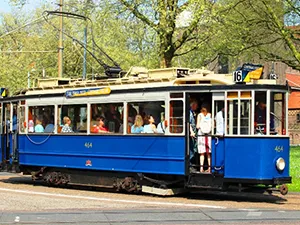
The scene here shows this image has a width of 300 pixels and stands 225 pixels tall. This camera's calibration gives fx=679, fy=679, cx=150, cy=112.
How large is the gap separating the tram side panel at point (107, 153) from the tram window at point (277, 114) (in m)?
2.18

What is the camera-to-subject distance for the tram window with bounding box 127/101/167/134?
55.5ft

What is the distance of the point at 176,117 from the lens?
16.6m

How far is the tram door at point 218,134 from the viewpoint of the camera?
628 inches

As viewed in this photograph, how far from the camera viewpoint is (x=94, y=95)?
1852cm

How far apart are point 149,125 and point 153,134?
0.31 m

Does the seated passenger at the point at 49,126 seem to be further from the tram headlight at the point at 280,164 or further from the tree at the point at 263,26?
the tree at the point at 263,26

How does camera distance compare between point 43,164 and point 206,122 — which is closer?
point 206,122

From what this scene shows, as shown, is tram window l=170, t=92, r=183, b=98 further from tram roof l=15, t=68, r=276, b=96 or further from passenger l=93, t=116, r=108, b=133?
passenger l=93, t=116, r=108, b=133

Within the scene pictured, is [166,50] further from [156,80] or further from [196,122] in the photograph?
[196,122]

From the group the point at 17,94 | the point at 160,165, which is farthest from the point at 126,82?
the point at 17,94

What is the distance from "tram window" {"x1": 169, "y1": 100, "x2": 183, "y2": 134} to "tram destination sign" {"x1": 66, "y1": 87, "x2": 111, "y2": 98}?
2254mm

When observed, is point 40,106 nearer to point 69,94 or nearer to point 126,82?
point 69,94

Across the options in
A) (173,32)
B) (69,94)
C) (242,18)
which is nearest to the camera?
(69,94)

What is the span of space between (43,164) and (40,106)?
1.75 m
